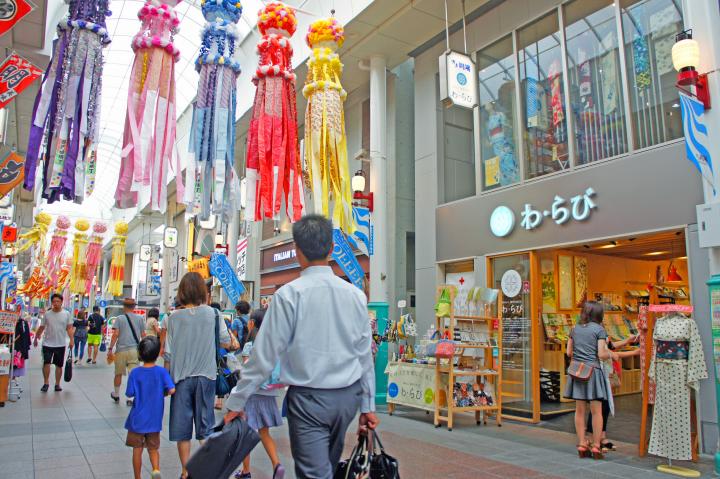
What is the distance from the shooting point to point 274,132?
653cm

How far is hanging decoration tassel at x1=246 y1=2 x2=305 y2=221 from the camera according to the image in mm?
6453

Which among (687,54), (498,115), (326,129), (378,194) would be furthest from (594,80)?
(378,194)

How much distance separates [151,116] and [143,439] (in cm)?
322

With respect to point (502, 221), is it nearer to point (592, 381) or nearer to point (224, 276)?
point (592, 381)

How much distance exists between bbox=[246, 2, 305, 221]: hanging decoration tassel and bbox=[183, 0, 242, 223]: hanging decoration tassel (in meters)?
0.42

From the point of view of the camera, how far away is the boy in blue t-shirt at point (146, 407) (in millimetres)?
4184

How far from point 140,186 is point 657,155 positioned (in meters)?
6.24

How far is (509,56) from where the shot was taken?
952 cm

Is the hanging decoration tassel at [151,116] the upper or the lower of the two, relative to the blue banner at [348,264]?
upper

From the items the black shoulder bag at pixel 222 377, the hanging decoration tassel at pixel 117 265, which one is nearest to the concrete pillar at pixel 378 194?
the black shoulder bag at pixel 222 377

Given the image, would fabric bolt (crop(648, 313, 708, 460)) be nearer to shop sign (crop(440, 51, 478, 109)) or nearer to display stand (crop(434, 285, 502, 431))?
display stand (crop(434, 285, 502, 431))

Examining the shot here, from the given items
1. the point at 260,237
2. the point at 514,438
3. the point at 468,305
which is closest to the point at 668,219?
the point at 468,305

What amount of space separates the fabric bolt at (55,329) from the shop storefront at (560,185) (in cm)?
680

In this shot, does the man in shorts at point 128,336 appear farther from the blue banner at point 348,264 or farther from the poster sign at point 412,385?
the poster sign at point 412,385
